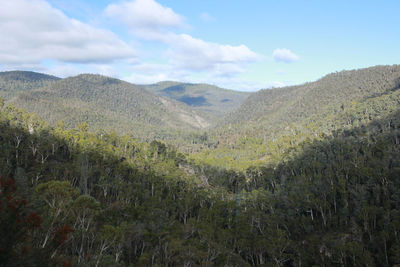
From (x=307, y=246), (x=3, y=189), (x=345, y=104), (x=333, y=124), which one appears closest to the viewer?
(x=3, y=189)

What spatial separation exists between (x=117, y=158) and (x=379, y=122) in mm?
111973

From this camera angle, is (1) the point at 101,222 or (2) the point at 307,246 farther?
(2) the point at 307,246

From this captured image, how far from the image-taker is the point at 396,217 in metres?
46.5

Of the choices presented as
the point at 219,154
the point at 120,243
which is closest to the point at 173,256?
the point at 120,243

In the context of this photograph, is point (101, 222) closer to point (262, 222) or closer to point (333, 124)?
point (262, 222)

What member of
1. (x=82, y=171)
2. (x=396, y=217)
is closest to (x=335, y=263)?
(x=396, y=217)

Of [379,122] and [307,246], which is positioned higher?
[379,122]

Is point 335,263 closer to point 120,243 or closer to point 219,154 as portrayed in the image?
point 120,243

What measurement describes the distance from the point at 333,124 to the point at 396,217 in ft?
407

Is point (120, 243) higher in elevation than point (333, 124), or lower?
lower

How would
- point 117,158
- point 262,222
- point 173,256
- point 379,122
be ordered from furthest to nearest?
point 379,122, point 117,158, point 262,222, point 173,256

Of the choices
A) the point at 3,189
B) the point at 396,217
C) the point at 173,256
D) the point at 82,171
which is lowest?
the point at 173,256

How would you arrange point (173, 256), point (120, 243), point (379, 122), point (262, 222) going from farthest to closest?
point (379, 122)
point (262, 222)
point (173, 256)
point (120, 243)

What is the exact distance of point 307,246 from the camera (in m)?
52.4
